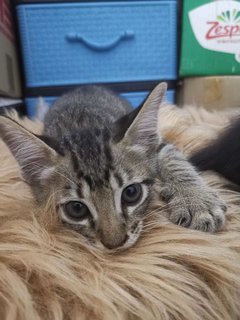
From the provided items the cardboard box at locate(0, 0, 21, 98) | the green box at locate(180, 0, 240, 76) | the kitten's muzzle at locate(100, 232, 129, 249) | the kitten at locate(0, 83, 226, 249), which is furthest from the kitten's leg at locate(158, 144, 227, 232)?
the green box at locate(180, 0, 240, 76)

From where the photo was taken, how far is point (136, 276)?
562 mm

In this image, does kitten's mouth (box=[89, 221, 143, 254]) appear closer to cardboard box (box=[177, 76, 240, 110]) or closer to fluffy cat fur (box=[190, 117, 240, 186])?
fluffy cat fur (box=[190, 117, 240, 186])

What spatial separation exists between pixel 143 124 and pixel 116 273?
11.9 inches

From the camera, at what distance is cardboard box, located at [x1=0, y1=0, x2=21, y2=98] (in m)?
1.61

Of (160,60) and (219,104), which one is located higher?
(160,60)

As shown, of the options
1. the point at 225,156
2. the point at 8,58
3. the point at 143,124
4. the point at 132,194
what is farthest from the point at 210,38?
the point at 132,194

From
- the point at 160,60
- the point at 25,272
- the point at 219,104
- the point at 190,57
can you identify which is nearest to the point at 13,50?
the point at 160,60

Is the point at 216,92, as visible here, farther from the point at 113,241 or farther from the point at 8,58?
the point at 113,241

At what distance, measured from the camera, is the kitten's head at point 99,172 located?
0.64m

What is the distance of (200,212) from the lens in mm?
709

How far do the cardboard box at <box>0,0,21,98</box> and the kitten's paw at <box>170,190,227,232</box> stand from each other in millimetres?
1062

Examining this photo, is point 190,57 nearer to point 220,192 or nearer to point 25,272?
point 220,192

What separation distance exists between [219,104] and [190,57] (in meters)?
0.26

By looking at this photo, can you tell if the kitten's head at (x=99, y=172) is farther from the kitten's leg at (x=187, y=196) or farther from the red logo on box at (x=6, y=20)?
the red logo on box at (x=6, y=20)
